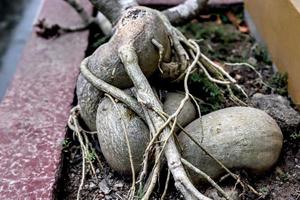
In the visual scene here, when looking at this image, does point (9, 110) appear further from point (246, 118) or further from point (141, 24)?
point (246, 118)

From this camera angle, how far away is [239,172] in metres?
1.93

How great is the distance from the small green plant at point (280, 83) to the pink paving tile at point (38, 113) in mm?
975

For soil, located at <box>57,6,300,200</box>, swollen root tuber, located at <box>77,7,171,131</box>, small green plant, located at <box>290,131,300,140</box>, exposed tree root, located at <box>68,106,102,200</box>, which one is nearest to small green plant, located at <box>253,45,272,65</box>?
soil, located at <box>57,6,300,200</box>

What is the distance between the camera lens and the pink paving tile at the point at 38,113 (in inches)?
78.7

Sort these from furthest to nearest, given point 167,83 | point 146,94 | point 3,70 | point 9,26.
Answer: point 9,26
point 3,70
point 167,83
point 146,94

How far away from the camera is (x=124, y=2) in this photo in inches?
103

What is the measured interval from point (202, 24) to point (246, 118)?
56.2 inches

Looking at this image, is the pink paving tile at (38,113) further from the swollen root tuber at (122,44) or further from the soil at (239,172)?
the swollen root tuber at (122,44)

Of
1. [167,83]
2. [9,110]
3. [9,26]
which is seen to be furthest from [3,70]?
[167,83]

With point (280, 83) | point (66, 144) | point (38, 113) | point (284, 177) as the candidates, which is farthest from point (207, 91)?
point (38, 113)

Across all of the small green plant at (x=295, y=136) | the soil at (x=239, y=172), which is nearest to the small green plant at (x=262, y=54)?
the soil at (x=239, y=172)

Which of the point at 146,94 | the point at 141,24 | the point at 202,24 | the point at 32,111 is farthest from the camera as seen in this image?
the point at 202,24

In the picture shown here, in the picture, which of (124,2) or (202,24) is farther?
(202,24)

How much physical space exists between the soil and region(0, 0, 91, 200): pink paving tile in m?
0.08
